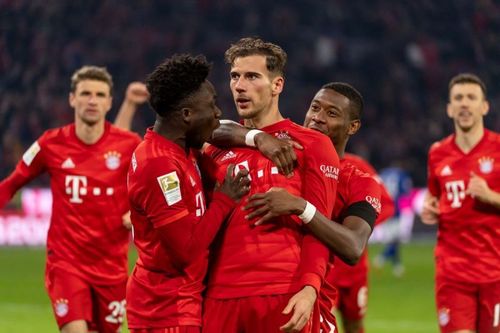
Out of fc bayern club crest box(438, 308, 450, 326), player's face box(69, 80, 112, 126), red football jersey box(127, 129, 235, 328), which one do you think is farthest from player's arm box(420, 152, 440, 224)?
red football jersey box(127, 129, 235, 328)

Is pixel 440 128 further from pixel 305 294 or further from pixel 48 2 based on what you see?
pixel 305 294

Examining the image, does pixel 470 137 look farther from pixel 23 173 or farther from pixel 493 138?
pixel 23 173

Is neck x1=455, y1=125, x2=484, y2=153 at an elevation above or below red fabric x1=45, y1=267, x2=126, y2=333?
above

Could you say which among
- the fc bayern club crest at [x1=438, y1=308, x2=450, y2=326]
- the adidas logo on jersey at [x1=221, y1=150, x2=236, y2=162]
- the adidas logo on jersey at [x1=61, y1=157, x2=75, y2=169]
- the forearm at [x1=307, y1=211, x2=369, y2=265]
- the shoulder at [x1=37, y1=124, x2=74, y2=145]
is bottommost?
the fc bayern club crest at [x1=438, y1=308, x2=450, y2=326]

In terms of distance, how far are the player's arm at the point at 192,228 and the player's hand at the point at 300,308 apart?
0.48 meters

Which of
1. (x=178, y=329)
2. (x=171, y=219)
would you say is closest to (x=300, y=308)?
(x=178, y=329)

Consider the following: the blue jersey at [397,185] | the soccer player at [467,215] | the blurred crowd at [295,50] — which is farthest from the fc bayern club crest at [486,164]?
the blurred crowd at [295,50]

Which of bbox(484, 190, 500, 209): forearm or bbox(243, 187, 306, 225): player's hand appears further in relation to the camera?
bbox(484, 190, 500, 209): forearm

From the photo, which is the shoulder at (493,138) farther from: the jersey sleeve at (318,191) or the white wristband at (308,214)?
the white wristband at (308,214)

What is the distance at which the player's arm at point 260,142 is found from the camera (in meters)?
4.71

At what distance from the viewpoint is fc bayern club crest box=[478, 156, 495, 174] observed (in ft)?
26.0

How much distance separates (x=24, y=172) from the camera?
7715mm

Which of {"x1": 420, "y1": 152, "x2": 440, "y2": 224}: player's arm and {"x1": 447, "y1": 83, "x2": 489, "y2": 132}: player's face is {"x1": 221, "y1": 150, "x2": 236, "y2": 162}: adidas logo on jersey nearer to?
{"x1": 420, "y1": 152, "x2": 440, "y2": 224}: player's arm

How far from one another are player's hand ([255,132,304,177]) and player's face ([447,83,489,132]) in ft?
11.6
